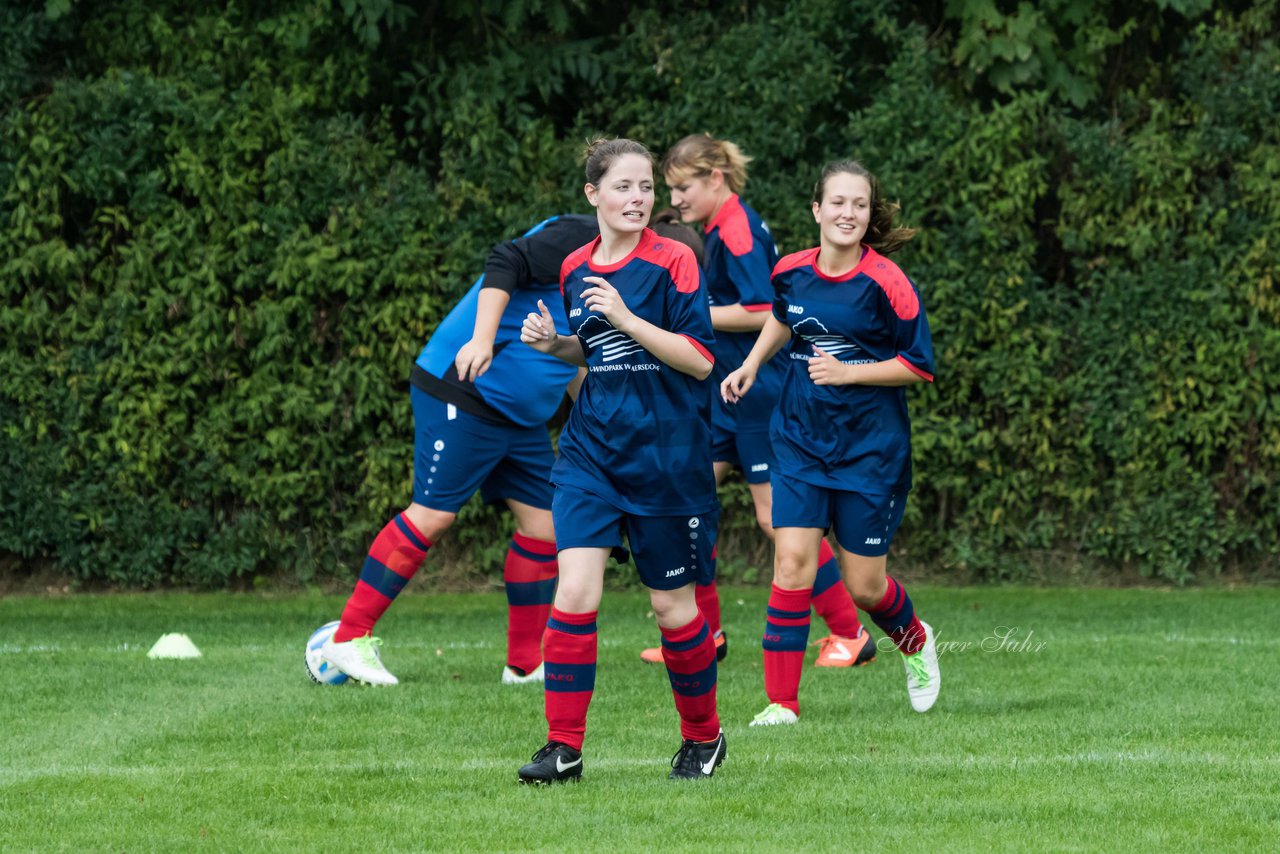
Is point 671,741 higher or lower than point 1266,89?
lower

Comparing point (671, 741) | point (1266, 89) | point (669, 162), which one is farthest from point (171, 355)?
point (1266, 89)

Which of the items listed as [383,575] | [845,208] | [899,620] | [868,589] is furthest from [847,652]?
[845,208]

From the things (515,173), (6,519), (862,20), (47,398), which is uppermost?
(862,20)

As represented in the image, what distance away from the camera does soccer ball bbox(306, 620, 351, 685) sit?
699cm

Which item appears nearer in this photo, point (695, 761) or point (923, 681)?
point (695, 761)

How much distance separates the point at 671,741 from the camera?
5652 mm

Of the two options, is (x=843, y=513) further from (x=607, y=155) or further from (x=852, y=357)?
(x=607, y=155)

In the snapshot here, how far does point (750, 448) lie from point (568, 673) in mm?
2769

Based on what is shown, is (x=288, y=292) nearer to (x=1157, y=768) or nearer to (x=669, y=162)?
(x=669, y=162)

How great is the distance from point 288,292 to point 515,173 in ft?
4.88

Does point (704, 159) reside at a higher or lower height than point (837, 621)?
higher

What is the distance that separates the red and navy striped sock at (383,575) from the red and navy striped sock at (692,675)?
225 centimetres

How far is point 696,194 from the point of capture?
716 centimetres

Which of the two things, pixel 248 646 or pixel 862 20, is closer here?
pixel 248 646
